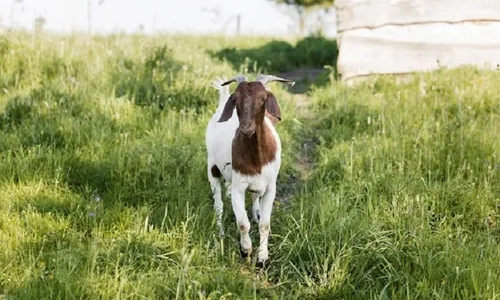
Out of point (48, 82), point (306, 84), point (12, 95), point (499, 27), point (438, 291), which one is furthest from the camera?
point (306, 84)

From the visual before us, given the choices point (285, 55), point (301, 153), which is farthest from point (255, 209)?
point (285, 55)

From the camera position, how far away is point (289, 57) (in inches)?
541

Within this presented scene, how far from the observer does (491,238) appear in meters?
3.95

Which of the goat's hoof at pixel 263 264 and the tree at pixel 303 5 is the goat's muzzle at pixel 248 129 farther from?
the tree at pixel 303 5

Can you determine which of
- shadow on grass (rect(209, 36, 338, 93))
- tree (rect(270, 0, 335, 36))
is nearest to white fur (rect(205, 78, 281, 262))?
shadow on grass (rect(209, 36, 338, 93))

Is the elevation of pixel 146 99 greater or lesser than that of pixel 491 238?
greater

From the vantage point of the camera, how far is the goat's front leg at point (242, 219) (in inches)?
162

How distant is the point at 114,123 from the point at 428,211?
3563 mm

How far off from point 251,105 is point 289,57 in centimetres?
1016

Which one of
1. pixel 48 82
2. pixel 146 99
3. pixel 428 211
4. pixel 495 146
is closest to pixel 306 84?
pixel 146 99

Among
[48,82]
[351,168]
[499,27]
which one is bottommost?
[351,168]

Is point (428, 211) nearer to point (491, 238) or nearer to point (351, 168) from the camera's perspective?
point (491, 238)

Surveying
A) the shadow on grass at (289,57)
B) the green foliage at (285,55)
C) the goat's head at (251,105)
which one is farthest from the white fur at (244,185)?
the green foliage at (285,55)

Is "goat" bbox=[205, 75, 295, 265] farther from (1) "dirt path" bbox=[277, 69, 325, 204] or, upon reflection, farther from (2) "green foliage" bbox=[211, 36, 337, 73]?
(2) "green foliage" bbox=[211, 36, 337, 73]
